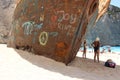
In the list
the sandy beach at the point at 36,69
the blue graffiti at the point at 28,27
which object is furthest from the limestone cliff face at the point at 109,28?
the sandy beach at the point at 36,69

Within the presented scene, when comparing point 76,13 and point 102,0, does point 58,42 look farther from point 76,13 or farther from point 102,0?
point 102,0

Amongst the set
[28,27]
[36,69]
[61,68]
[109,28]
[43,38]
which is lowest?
[109,28]

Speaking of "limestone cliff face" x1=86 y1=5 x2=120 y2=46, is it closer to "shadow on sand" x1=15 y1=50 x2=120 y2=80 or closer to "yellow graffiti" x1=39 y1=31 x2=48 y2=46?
"shadow on sand" x1=15 y1=50 x2=120 y2=80

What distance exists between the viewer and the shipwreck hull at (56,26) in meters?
9.01

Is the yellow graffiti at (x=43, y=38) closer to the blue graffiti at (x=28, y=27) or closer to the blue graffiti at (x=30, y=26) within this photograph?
the blue graffiti at (x=30, y=26)

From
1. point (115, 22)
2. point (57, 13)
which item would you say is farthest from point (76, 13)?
point (115, 22)

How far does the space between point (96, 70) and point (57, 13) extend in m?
2.18

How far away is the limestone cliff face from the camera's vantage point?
45938 mm

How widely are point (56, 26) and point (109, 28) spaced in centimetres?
3920

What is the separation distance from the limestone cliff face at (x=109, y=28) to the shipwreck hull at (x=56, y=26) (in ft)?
117

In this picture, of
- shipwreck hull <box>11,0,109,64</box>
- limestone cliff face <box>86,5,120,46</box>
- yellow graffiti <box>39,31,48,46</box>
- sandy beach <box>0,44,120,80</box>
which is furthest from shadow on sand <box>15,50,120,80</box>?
limestone cliff face <box>86,5,120,46</box>

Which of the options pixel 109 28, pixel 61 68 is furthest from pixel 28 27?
pixel 109 28

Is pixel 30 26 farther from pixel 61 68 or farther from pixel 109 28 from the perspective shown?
pixel 109 28

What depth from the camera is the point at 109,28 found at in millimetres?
47531
